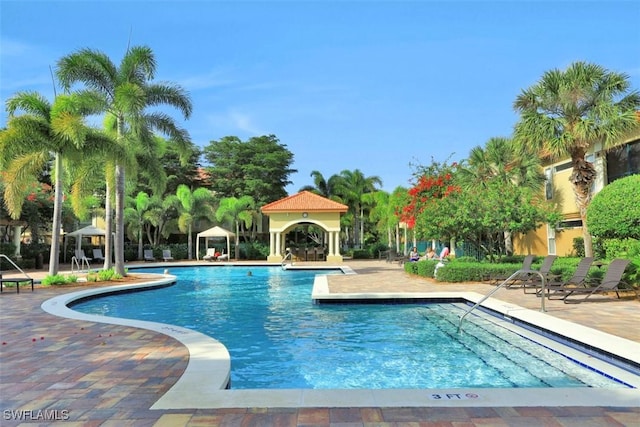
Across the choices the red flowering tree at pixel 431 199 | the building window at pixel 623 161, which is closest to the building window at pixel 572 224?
the building window at pixel 623 161

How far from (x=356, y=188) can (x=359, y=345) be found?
36.6 m

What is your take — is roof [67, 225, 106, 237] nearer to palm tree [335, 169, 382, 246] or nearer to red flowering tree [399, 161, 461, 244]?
red flowering tree [399, 161, 461, 244]

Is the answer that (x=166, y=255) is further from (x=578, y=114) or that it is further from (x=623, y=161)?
(x=623, y=161)

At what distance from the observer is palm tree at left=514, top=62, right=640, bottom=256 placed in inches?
625

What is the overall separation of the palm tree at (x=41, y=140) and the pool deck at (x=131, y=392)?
8.31m

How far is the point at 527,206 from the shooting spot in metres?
15.9

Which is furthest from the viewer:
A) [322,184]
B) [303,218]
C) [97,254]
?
[322,184]

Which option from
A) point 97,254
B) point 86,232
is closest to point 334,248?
point 86,232

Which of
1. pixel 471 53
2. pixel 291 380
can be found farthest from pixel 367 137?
pixel 291 380

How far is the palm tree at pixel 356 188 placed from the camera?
43216mm

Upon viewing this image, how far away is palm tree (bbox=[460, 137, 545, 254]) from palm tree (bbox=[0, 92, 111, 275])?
17.5 meters

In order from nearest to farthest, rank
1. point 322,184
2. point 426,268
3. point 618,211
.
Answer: point 618,211, point 426,268, point 322,184

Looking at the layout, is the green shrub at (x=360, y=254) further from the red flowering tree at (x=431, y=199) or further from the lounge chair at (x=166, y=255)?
the lounge chair at (x=166, y=255)

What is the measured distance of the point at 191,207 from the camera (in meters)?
33.6
